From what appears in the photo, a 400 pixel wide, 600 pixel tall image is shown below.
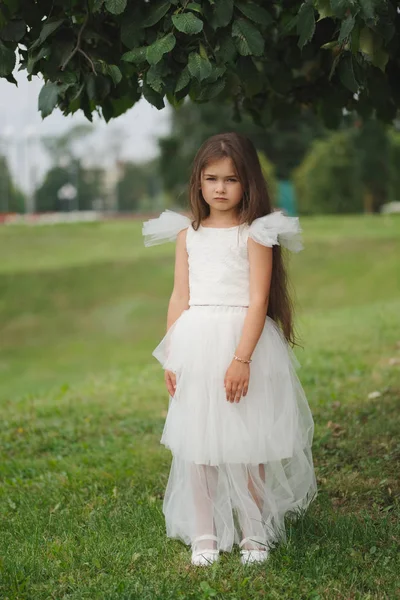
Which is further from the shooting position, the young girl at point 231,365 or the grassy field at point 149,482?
the young girl at point 231,365

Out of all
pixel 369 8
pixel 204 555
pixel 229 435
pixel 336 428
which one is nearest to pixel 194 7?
pixel 369 8

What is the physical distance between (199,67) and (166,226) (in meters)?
0.78

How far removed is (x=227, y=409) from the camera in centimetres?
356

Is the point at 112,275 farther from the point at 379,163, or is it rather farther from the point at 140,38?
the point at 379,163

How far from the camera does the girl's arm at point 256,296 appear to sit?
3486 millimetres

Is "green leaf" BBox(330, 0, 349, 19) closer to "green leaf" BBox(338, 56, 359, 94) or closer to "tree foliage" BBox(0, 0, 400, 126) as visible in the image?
"tree foliage" BBox(0, 0, 400, 126)

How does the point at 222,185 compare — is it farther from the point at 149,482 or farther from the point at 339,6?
the point at 149,482

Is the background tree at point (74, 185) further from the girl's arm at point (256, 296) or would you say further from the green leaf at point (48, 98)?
the girl's arm at point (256, 296)

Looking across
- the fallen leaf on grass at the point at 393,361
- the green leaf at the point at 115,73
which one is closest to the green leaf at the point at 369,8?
the green leaf at the point at 115,73

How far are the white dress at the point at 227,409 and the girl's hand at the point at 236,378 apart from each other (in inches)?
2.1

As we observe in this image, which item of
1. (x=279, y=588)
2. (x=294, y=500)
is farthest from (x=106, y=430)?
(x=279, y=588)

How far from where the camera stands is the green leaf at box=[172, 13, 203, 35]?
3213 mm

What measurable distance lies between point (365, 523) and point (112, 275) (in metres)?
17.0

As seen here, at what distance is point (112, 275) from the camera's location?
20578 mm
